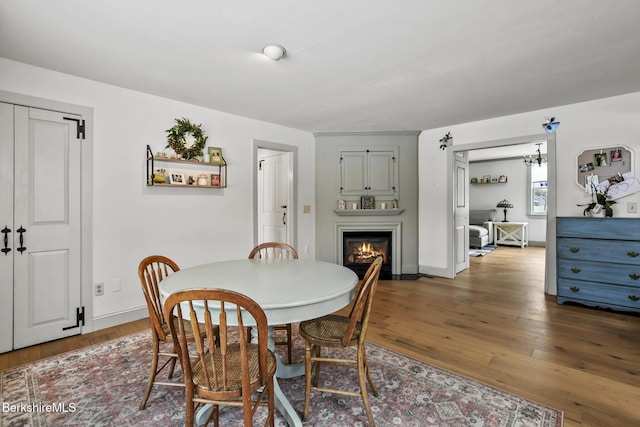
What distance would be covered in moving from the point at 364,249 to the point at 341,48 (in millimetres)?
3441

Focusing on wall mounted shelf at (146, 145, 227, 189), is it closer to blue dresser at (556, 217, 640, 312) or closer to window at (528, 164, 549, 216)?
blue dresser at (556, 217, 640, 312)

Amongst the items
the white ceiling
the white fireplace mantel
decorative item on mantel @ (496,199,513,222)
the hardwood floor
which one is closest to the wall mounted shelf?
the white ceiling

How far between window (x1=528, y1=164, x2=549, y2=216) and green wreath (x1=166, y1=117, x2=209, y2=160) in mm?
8721

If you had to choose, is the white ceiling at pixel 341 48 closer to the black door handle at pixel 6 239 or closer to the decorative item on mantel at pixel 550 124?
the decorative item on mantel at pixel 550 124

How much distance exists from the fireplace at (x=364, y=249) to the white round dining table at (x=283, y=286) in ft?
9.18

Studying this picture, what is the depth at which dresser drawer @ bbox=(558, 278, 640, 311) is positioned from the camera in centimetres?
321

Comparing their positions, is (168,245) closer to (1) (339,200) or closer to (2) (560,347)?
(1) (339,200)

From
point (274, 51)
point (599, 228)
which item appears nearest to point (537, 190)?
point (599, 228)

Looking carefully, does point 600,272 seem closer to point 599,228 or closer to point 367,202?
point 599,228

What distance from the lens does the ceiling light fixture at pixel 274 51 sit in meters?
2.26

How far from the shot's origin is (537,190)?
8.45 metres

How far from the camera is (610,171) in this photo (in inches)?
139

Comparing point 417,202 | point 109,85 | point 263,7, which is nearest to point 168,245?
point 109,85

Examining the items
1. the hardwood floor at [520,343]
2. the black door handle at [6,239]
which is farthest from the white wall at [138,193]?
the hardwood floor at [520,343]
